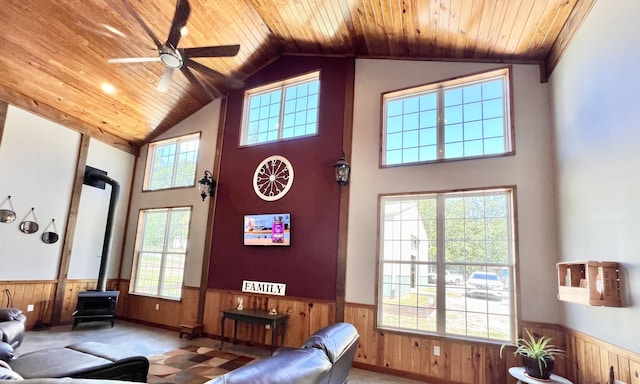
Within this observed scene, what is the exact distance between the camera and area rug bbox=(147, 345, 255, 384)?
403 cm

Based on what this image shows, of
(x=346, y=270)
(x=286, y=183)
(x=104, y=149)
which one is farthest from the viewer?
(x=104, y=149)

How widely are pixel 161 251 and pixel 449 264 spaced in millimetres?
5656

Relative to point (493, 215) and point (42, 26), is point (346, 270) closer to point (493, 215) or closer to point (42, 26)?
point (493, 215)

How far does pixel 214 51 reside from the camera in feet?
14.1

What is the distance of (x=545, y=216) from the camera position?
13.0 feet

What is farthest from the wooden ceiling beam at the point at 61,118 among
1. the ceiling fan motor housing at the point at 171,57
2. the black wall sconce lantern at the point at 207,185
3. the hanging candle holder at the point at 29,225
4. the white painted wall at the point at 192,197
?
the ceiling fan motor housing at the point at 171,57

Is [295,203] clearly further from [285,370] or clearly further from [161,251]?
[285,370]

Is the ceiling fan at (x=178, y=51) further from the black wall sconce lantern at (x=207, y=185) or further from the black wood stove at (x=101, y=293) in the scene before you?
the black wood stove at (x=101, y=293)

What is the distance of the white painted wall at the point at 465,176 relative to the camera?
3.93m

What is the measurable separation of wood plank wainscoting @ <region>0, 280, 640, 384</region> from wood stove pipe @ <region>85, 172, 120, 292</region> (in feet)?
1.40

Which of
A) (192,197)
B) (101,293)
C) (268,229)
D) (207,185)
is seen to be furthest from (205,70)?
(101,293)

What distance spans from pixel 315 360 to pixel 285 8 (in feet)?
15.6

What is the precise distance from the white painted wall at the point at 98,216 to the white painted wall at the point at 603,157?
25.8ft

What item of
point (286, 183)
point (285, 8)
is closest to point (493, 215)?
point (286, 183)
